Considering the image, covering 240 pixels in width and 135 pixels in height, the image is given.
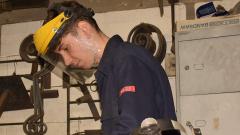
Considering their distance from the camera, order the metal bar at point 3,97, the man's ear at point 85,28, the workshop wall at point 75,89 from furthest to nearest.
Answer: the metal bar at point 3,97 → the workshop wall at point 75,89 → the man's ear at point 85,28

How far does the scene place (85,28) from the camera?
6.42 ft

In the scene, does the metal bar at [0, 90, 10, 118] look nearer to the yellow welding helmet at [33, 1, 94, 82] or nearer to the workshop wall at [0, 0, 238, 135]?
the workshop wall at [0, 0, 238, 135]

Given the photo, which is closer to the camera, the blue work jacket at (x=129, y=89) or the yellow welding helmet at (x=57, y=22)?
the blue work jacket at (x=129, y=89)

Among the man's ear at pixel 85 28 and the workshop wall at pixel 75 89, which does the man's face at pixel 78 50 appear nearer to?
the man's ear at pixel 85 28

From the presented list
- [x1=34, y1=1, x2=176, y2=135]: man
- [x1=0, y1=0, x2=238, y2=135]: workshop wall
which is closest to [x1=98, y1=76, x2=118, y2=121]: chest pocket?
[x1=34, y1=1, x2=176, y2=135]: man

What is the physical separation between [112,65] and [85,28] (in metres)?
0.30

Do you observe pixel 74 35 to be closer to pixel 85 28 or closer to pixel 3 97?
pixel 85 28

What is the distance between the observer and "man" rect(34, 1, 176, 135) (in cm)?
158

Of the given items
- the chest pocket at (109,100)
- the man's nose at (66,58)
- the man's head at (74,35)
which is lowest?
the chest pocket at (109,100)

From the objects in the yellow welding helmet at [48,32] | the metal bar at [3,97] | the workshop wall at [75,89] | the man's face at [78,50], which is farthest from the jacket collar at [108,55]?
the metal bar at [3,97]

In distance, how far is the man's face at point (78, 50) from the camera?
6.42 feet

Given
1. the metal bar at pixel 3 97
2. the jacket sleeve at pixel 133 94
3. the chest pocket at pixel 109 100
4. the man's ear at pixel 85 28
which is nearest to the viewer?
the jacket sleeve at pixel 133 94

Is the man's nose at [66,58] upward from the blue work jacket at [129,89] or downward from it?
upward

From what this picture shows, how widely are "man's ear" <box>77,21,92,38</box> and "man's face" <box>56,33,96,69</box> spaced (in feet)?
0.08
